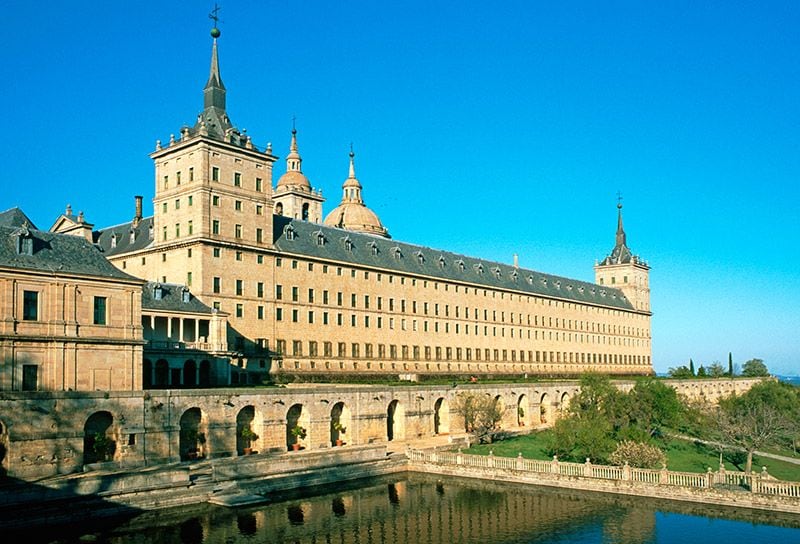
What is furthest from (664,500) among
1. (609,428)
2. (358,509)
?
(358,509)

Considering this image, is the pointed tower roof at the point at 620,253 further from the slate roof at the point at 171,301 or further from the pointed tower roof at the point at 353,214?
the slate roof at the point at 171,301

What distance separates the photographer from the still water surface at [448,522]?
3547 cm

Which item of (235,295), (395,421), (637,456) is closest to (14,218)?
(235,295)

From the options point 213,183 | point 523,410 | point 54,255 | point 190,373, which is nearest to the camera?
point 54,255

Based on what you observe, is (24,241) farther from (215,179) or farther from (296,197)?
(296,197)

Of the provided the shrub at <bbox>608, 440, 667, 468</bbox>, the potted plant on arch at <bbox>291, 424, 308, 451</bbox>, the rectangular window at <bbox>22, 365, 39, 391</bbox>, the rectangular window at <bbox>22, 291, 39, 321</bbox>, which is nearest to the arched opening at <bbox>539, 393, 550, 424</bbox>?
the potted plant on arch at <bbox>291, 424, 308, 451</bbox>

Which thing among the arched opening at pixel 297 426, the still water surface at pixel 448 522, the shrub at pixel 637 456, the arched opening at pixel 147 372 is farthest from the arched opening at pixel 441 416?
the arched opening at pixel 147 372

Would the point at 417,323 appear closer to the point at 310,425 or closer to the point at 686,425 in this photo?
the point at 686,425

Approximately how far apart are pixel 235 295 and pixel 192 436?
69.8ft

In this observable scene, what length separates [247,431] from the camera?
5062 cm

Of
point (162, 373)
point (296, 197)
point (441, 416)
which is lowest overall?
point (441, 416)

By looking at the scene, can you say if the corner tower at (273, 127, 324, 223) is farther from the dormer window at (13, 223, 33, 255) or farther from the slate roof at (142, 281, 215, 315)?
Answer: the dormer window at (13, 223, 33, 255)

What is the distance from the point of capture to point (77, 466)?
4181 cm

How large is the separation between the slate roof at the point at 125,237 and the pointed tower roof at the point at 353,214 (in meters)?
43.4
